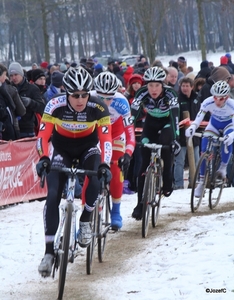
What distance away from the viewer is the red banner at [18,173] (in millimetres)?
11406

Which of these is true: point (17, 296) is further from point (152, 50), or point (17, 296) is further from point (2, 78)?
point (152, 50)

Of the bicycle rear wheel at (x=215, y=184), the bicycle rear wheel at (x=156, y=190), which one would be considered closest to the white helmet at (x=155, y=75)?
the bicycle rear wheel at (x=156, y=190)

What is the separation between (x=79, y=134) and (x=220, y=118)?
452 cm

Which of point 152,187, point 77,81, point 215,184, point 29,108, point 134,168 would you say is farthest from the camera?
point 134,168

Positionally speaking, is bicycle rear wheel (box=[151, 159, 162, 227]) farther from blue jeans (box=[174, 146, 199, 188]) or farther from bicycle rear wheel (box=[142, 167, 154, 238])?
blue jeans (box=[174, 146, 199, 188])

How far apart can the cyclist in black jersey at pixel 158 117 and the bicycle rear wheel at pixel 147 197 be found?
0.37 metres

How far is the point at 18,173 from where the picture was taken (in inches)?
465

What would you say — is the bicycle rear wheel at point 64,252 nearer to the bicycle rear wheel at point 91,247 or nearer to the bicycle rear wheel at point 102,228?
the bicycle rear wheel at point 91,247

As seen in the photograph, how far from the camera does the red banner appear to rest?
37.4ft

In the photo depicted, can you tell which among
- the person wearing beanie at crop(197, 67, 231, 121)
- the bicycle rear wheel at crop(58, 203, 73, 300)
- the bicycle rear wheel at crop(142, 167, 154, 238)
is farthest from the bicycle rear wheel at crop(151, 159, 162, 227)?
the person wearing beanie at crop(197, 67, 231, 121)

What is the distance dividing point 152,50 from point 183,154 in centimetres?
2200

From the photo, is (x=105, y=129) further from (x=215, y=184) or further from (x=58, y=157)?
(x=215, y=184)

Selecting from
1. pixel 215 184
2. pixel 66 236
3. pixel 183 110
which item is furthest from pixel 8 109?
pixel 66 236

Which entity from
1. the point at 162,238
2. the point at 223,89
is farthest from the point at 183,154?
the point at 162,238
